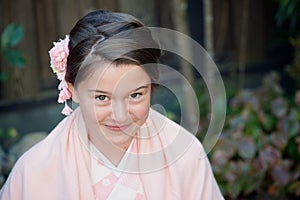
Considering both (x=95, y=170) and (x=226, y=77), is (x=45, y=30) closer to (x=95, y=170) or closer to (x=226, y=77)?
(x=226, y=77)

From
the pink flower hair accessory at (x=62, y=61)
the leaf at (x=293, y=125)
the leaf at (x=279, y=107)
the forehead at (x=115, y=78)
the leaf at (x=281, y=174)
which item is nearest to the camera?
the forehead at (x=115, y=78)

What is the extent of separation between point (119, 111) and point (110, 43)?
0.24m

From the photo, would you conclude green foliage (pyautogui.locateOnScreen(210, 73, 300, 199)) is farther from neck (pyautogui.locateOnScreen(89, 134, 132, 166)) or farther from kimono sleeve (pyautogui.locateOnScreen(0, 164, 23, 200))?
kimono sleeve (pyautogui.locateOnScreen(0, 164, 23, 200))

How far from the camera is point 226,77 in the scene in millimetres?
5547

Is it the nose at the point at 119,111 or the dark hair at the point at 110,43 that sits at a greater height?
the dark hair at the point at 110,43

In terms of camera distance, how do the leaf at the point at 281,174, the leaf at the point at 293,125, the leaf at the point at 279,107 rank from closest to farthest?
the leaf at the point at 281,174 → the leaf at the point at 293,125 → the leaf at the point at 279,107

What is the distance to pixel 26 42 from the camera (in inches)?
190

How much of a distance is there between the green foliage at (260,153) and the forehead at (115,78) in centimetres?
196

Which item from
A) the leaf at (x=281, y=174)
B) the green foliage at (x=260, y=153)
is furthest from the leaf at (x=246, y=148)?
the leaf at (x=281, y=174)

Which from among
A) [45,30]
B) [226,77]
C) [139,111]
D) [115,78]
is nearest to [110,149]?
[139,111]

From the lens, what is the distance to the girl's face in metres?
2.23

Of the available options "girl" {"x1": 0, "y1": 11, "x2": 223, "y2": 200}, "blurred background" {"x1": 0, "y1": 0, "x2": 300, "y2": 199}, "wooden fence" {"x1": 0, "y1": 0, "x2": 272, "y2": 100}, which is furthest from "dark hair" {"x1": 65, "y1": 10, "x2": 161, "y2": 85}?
"wooden fence" {"x1": 0, "y1": 0, "x2": 272, "y2": 100}

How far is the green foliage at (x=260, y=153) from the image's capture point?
4047 millimetres

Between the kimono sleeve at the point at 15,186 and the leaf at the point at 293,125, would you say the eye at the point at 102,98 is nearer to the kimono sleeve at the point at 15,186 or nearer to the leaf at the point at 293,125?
the kimono sleeve at the point at 15,186
